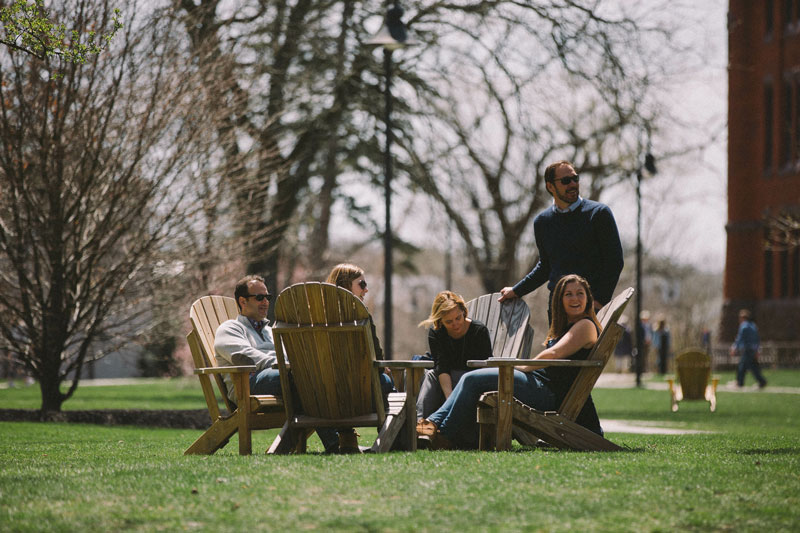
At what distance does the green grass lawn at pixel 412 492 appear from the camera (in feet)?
16.3

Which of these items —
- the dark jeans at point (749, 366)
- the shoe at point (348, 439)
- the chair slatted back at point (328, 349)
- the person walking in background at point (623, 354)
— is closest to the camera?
the chair slatted back at point (328, 349)

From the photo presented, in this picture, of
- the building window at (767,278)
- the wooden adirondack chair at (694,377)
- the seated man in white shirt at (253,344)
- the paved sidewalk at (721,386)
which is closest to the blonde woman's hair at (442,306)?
the seated man in white shirt at (253,344)

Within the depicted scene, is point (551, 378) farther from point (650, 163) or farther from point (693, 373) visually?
point (650, 163)

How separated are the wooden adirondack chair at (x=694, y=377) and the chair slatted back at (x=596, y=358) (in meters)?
10.3

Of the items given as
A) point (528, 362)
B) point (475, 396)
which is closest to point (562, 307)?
point (528, 362)

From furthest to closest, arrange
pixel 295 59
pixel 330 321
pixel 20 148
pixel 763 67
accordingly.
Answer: pixel 763 67 < pixel 295 59 < pixel 20 148 < pixel 330 321

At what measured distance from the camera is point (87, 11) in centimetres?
1433

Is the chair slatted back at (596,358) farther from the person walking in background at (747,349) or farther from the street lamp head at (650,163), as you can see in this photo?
the person walking in background at (747,349)

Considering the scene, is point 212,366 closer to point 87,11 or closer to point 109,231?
point 109,231

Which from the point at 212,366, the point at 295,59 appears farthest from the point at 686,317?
the point at 212,366

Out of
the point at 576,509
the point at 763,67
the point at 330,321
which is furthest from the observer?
the point at 763,67

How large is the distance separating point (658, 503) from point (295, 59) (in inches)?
695

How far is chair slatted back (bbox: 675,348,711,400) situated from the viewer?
17625 millimetres

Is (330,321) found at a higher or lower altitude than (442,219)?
lower
